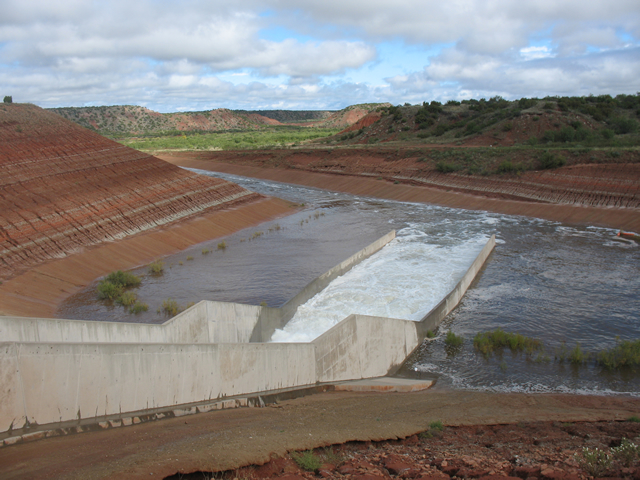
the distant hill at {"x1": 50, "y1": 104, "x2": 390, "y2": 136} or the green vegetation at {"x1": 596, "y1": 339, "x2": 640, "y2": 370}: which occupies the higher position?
the distant hill at {"x1": 50, "y1": 104, "x2": 390, "y2": 136}

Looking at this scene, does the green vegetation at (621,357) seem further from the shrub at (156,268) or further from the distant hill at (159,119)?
the distant hill at (159,119)

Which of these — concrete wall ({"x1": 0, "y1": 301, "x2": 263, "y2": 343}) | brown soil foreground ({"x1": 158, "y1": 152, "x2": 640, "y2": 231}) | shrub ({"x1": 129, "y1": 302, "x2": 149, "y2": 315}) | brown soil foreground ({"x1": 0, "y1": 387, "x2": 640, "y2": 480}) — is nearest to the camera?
brown soil foreground ({"x1": 0, "y1": 387, "x2": 640, "y2": 480})

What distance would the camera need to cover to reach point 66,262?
65.8 ft

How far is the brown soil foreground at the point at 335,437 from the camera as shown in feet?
19.8

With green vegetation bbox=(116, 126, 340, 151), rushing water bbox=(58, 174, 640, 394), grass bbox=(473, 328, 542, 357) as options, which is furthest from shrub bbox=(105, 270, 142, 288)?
green vegetation bbox=(116, 126, 340, 151)

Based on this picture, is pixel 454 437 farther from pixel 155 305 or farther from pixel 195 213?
pixel 195 213

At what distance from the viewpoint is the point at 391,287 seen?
19062mm

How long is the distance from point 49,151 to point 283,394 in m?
23.7

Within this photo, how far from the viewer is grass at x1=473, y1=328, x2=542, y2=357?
524 inches

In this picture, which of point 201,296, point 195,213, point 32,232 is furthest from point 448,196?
point 32,232

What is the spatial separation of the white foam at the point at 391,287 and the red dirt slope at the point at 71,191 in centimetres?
1148

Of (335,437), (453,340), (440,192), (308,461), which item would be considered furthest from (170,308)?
(440,192)

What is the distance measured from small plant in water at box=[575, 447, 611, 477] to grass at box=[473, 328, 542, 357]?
273 inches

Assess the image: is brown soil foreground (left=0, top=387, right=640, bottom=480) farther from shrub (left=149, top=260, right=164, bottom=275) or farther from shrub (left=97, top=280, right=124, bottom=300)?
shrub (left=149, top=260, right=164, bottom=275)
